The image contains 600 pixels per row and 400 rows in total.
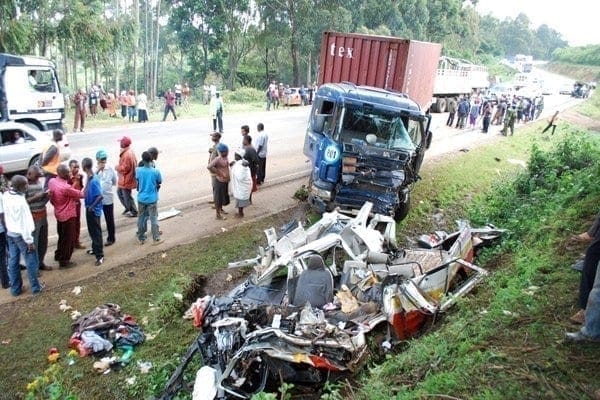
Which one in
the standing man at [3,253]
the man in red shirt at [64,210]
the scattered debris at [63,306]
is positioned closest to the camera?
the scattered debris at [63,306]

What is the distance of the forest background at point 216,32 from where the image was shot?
73.4 feet

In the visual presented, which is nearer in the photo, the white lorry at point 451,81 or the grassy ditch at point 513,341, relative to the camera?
the grassy ditch at point 513,341

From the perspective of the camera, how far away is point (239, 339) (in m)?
4.62

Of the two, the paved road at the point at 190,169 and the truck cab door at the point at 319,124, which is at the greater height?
the truck cab door at the point at 319,124

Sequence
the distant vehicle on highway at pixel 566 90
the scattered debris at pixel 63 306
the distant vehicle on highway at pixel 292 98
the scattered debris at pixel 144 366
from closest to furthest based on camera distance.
A: 1. the scattered debris at pixel 144 366
2. the scattered debris at pixel 63 306
3. the distant vehicle on highway at pixel 292 98
4. the distant vehicle on highway at pixel 566 90

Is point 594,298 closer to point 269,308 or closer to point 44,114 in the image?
point 269,308

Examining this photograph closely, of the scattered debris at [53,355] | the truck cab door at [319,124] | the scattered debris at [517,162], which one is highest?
the truck cab door at [319,124]

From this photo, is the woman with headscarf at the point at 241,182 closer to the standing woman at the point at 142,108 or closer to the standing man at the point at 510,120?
the standing woman at the point at 142,108

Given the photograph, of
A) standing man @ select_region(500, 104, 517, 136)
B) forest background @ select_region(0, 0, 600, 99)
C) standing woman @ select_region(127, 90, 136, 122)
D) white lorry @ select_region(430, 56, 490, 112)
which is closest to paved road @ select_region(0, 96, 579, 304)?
standing man @ select_region(500, 104, 517, 136)

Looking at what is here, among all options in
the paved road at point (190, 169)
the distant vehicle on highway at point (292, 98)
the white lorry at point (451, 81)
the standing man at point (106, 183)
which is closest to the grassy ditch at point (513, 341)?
the paved road at point (190, 169)

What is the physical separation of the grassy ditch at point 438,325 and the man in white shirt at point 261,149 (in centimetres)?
218

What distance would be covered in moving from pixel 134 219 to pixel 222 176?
6.38 ft

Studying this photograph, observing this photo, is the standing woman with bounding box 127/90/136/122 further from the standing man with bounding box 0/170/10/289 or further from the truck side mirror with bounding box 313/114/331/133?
the standing man with bounding box 0/170/10/289

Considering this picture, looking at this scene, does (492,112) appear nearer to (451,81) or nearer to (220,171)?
(451,81)
